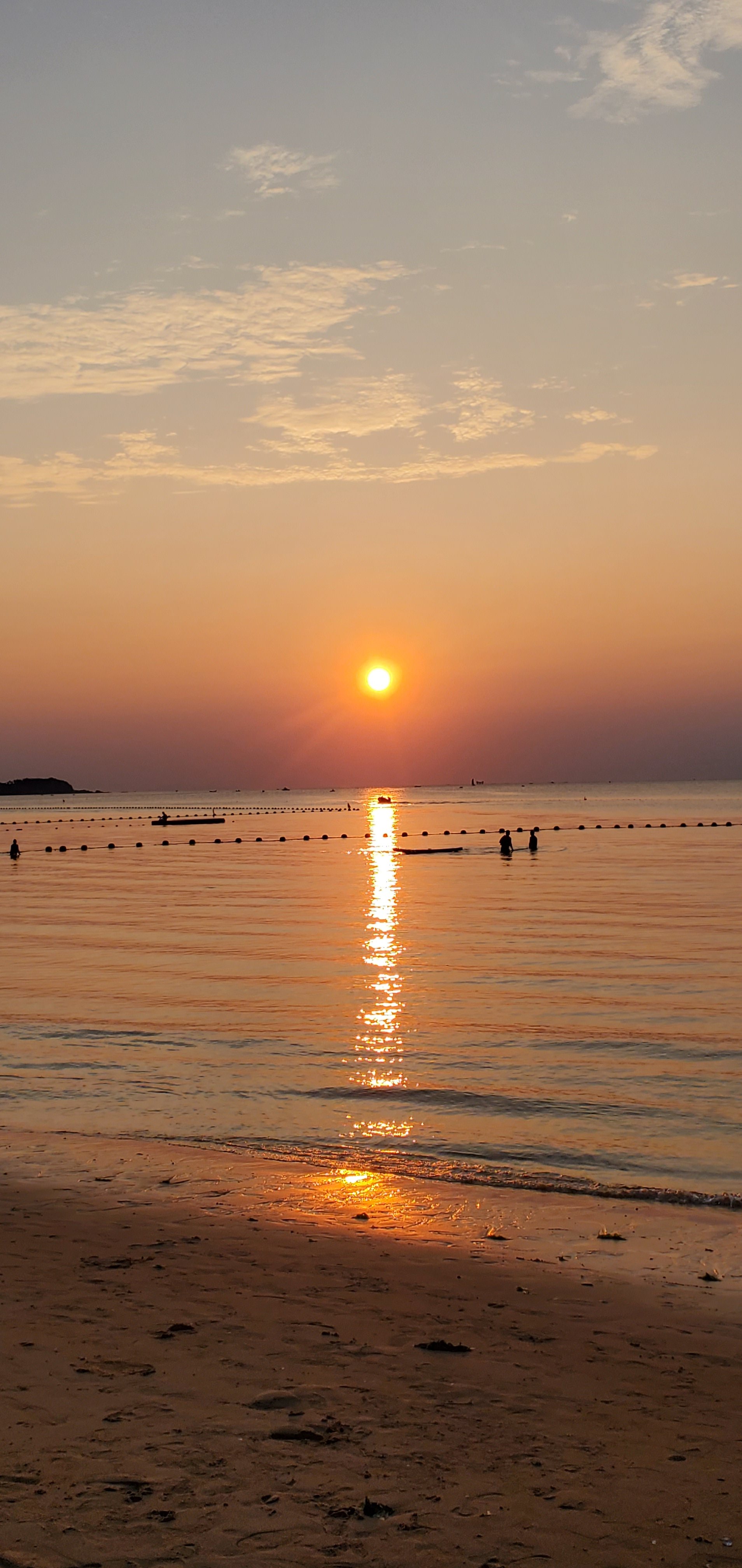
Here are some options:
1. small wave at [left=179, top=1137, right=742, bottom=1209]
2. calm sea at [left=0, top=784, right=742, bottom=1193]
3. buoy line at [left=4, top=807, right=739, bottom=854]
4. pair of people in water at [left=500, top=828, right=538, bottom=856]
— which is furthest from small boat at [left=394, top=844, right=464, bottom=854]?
small wave at [left=179, top=1137, right=742, bottom=1209]

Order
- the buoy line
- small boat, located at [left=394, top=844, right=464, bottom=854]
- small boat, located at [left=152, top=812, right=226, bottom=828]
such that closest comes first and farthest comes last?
small boat, located at [left=394, top=844, right=464, bottom=854], the buoy line, small boat, located at [left=152, top=812, right=226, bottom=828]

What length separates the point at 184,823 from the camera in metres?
115

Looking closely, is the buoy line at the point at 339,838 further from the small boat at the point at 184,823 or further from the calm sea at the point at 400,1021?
the calm sea at the point at 400,1021

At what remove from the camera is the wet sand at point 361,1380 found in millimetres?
5488

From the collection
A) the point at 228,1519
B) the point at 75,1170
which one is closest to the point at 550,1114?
the point at 75,1170

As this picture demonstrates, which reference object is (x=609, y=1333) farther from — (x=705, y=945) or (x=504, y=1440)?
(x=705, y=945)

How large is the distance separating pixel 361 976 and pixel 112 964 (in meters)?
5.90

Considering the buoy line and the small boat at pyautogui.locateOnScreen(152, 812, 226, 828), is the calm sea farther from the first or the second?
the small boat at pyautogui.locateOnScreen(152, 812, 226, 828)

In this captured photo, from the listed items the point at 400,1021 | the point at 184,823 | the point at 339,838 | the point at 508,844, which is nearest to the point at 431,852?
the point at 508,844

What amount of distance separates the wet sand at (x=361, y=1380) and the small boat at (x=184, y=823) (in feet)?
330

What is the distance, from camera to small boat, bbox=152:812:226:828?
113188 millimetres

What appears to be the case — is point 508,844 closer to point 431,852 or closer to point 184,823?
point 431,852

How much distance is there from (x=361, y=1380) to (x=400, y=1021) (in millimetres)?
12404

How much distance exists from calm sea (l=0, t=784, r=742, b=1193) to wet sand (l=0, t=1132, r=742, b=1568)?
7.03ft
